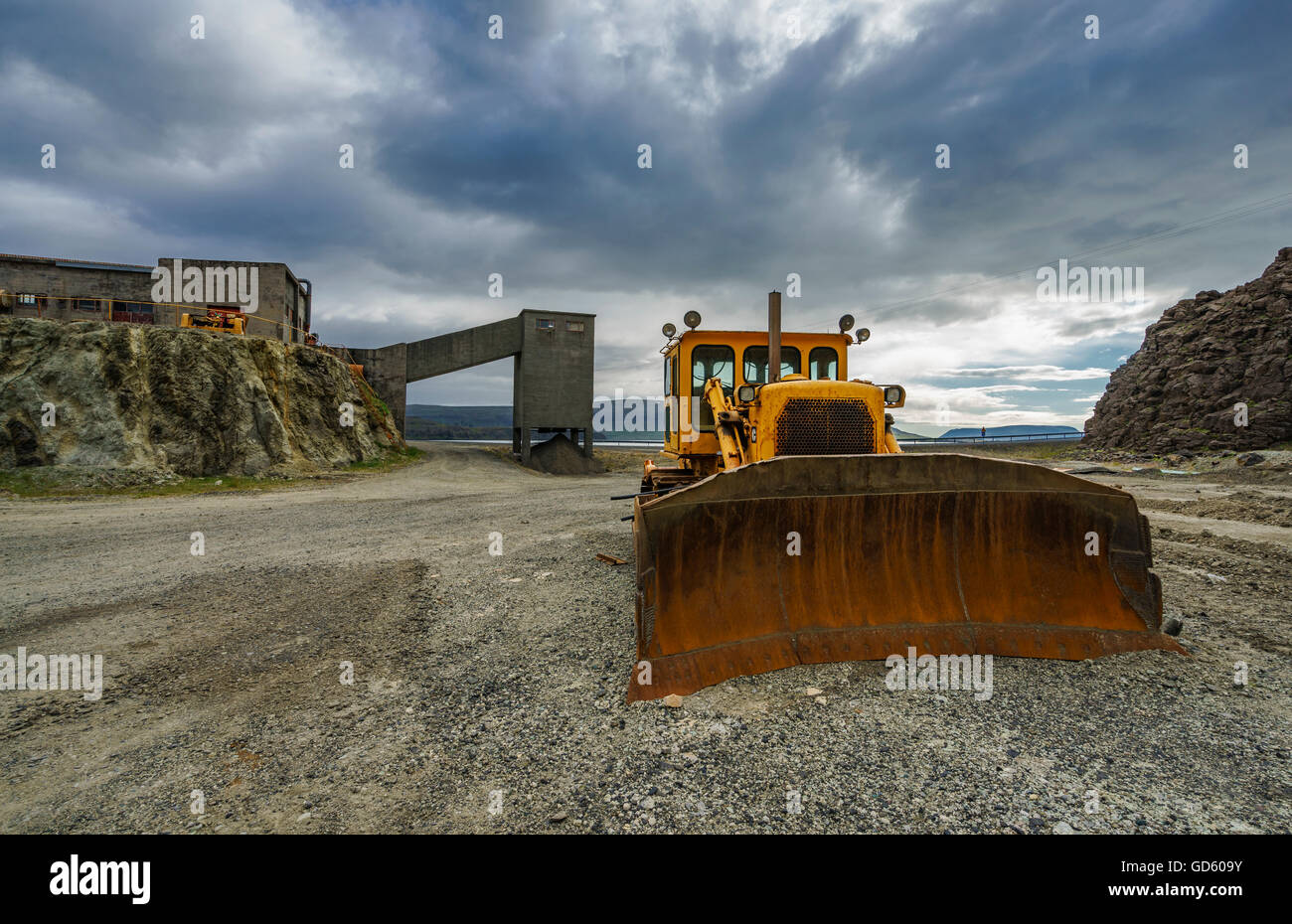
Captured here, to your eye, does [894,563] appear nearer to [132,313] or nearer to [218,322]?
[218,322]

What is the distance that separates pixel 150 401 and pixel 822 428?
72.3 feet

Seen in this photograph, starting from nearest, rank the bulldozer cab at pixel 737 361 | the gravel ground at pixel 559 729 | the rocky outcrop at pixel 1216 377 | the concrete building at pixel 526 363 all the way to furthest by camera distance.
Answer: the gravel ground at pixel 559 729
the bulldozer cab at pixel 737 361
the rocky outcrop at pixel 1216 377
the concrete building at pixel 526 363

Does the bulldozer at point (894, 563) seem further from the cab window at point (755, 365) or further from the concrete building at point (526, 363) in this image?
the concrete building at point (526, 363)

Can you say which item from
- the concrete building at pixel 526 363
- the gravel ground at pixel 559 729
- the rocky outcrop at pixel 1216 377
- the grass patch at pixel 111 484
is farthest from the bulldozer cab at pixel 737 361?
the rocky outcrop at pixel 1216 377

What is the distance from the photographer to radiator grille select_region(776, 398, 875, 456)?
4730mm

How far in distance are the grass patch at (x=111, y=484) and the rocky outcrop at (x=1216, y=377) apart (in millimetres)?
37624

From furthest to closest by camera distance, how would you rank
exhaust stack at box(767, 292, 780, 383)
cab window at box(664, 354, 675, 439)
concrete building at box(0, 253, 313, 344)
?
1. concrete building at box(0, 253, 313, 344)
2. cab window at box(664, 354, 675, 439)
3. exhaust stack at box(767, 292, 780, 383)

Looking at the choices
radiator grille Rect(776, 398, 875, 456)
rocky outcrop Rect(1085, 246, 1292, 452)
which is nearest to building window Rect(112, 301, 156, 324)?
radiator grille Rect(776, 398, 875, 456)

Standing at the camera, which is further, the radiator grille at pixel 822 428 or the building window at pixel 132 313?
the building window at pixel 132 313

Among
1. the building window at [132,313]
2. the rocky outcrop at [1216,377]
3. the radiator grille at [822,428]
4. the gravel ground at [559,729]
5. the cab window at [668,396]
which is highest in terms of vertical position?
the building window at [132,313]

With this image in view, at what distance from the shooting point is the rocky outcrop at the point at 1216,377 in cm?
2359

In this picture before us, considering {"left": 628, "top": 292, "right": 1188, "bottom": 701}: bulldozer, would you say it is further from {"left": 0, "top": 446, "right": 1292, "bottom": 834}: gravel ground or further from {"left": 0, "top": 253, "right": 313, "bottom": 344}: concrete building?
{"left": 0, "top": 253, "right": 313, "bottom": 344}: concrete building

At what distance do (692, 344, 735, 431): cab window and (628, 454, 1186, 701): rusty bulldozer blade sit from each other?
3495mm

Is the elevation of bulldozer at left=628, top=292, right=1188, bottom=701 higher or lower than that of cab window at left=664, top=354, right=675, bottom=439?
lower
